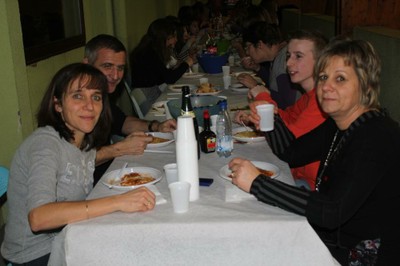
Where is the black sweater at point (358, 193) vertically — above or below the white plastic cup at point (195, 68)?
above

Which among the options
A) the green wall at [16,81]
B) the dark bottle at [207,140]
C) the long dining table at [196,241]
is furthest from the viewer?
the green wall at [16,81]

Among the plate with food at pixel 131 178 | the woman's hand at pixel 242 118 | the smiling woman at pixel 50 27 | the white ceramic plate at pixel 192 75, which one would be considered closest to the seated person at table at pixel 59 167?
the plate with food at pixel 131 178

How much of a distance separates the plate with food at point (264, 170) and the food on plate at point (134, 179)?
0.94 feet

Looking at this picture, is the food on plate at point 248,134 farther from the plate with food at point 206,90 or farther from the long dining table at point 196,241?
the plate with food at point 206,90

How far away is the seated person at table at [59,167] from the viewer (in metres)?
1.54

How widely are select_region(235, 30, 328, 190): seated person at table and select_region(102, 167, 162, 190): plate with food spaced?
635 millimetres

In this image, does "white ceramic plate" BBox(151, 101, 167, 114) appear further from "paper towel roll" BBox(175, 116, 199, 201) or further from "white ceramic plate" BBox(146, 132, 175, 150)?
"paper towel roll" BBox(175, 116, 199, 201)

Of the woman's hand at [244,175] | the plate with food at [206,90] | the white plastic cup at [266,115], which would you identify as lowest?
the plate with food at [206,90]

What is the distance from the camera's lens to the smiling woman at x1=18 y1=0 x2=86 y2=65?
302cm

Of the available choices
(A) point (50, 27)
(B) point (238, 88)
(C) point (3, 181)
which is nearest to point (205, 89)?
(B) point (238, 88)

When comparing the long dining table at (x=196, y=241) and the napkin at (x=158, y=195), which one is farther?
the napkin at (x=158, y=195)

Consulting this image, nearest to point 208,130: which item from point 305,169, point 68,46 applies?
point 305,169

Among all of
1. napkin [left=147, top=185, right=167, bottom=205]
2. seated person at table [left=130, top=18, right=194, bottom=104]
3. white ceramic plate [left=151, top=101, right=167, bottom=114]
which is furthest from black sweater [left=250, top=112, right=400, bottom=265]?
seated person at table [left=130, top=18, right=194, bottom=104]

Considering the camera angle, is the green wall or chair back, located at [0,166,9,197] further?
the green wall
